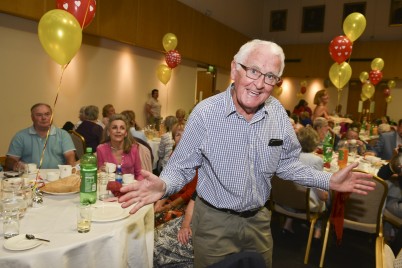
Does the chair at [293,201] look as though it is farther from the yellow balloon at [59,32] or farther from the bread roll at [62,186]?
the yellow balloon at [59,32]

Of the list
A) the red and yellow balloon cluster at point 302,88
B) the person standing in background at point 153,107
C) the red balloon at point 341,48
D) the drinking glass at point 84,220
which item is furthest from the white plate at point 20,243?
the red and yellow balloon cluster at point 302,88

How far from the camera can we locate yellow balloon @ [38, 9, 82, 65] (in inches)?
109

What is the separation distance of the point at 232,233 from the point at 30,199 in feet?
4.17

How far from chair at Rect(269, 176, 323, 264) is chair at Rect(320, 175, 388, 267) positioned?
17 cm

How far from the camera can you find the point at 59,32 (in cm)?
279

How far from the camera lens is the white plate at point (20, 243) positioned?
1.54 m

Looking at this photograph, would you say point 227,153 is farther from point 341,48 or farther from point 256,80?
point 341,48

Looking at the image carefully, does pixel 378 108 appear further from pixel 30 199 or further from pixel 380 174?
pixel 30 199

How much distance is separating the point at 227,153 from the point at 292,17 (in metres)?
14.5

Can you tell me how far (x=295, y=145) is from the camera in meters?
1.84

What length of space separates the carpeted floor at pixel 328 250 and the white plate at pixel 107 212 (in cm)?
189

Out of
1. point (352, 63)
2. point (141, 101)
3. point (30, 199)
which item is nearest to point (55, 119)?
point (141, 101)

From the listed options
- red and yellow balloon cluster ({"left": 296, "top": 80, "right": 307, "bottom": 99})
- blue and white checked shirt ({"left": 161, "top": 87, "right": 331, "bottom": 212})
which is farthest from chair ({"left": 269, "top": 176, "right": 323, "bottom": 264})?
red and yellow balloon cluster ({"left": 296, "top": 80, "right": 307, "bottom": 99})

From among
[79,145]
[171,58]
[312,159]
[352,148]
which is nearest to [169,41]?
[171,58]
